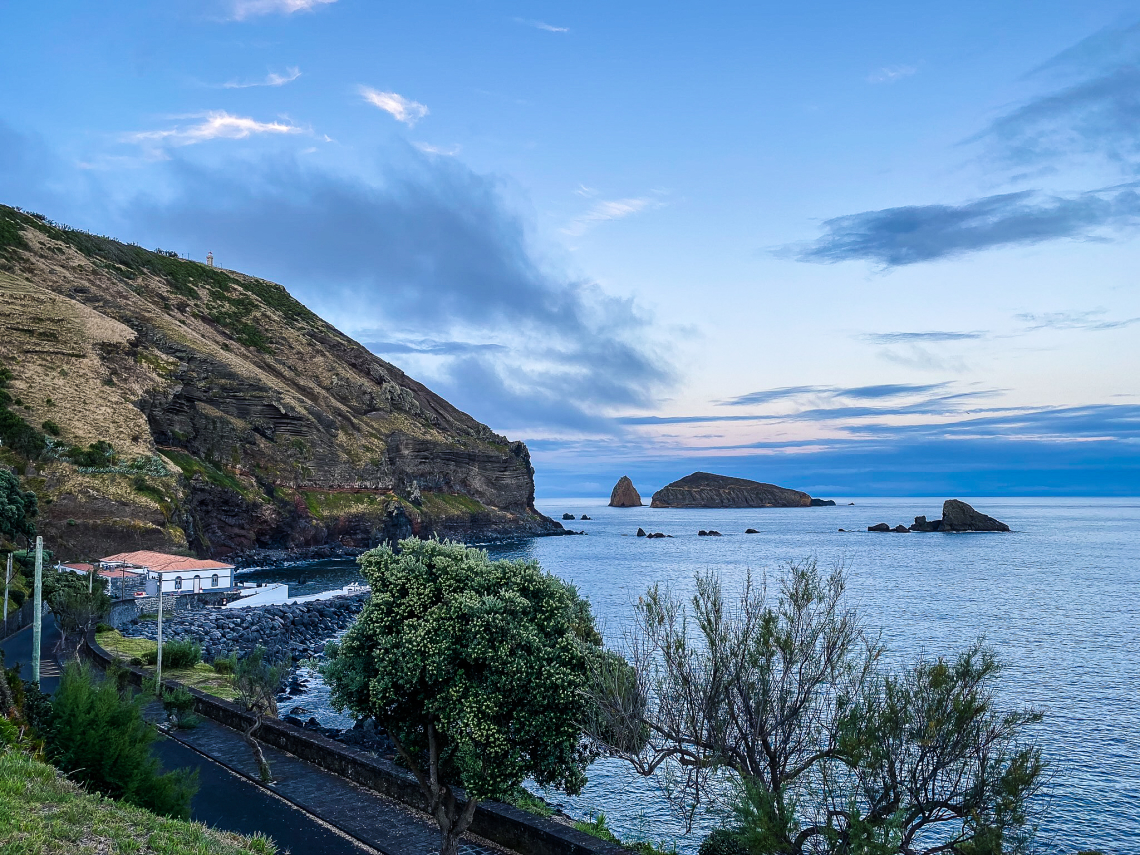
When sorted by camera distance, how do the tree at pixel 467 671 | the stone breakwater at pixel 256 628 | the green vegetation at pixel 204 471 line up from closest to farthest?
1. the tree at pixel 467 671
2. the stone breakwater at pixel 256 628
3. the green vegetation at pixel 204 471

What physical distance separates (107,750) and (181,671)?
78.5ft

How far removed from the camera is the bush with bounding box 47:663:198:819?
508 inches

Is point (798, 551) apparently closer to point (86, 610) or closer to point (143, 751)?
point (86, 610)

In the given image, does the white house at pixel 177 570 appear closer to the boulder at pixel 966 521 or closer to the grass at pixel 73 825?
the grass at pixel 73 825

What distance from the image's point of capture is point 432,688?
14008mm

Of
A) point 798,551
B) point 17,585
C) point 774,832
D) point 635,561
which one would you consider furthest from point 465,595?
point 798,551

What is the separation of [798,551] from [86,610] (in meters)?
112

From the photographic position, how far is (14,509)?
55.2 metres

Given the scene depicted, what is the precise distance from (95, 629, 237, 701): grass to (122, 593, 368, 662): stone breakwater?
3.73 m

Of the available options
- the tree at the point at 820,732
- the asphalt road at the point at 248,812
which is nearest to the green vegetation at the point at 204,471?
the asphalt road at the point at 248,812

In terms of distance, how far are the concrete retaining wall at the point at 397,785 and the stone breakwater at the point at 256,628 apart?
1981 cm

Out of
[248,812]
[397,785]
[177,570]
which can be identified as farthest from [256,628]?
[397,785]

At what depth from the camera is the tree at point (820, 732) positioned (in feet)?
37.1

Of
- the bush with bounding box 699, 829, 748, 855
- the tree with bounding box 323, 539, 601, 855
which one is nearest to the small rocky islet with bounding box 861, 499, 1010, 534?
the bush with bounding box 699, 829, 748, 855
